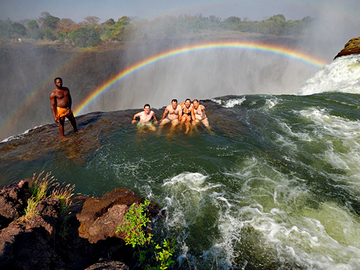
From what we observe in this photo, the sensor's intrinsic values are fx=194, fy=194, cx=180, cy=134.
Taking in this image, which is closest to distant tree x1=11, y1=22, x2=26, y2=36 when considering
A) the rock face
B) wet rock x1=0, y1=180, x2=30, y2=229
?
wet rock x1=0, y1=180, x2=30, y2=229

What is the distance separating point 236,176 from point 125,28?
33.5 meters

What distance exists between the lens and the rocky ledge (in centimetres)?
188

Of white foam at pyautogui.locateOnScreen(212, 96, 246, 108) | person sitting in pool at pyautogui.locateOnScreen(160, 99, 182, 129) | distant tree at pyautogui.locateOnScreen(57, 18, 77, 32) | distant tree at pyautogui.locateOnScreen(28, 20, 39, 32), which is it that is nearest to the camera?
person sitting in pool at pyautogui.locateOnScreen(160, 99, 182, 129)

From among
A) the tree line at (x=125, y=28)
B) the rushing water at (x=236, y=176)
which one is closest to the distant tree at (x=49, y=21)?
the tree line at (x=125, y=28)

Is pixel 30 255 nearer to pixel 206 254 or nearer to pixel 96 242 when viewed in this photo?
pixel 96 242

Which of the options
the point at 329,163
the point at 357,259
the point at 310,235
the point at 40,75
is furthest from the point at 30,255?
the point at 40,75

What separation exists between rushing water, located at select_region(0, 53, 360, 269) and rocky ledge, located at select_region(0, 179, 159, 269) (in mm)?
809

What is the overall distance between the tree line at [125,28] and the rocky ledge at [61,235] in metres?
28.3

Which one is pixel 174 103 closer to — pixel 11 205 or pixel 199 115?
pixel 199 115

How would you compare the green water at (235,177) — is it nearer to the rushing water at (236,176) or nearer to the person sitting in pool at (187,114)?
the rushing water at (236,176)

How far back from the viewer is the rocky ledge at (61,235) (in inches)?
74.0

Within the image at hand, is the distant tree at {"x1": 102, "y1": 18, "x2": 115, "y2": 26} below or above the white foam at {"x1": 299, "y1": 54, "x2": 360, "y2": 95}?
above

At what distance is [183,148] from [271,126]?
3.88 metres

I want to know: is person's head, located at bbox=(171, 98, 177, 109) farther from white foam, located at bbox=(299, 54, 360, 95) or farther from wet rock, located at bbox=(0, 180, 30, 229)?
white foam, located at bbox=(299, 54, 360, 95)
